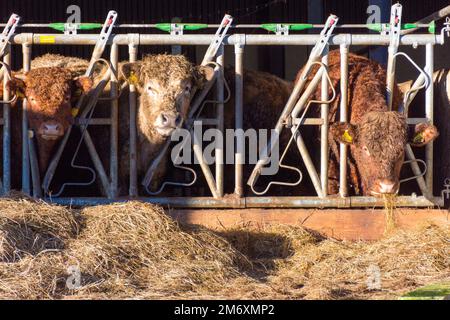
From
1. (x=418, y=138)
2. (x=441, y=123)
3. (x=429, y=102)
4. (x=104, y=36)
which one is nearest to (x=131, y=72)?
(x=104, y=36)

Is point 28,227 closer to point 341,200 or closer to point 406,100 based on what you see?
point 341,200

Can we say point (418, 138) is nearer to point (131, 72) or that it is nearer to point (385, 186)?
point (385, 186)

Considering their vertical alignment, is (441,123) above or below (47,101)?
below

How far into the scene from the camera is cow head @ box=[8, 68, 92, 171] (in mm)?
10344

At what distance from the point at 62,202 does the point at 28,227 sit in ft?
5.69

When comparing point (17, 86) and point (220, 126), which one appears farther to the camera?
point (220, 126)

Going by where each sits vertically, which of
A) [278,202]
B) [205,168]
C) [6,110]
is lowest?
[278,202]

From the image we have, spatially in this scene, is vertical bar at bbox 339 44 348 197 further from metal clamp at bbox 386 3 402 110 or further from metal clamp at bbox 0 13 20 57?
metal clamp at bbox 0 13 20 57

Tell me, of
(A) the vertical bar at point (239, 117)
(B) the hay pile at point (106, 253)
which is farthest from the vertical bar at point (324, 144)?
(B) the hay pile at point (106, 253)

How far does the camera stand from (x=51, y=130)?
10.2 meters

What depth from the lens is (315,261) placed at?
9.23m

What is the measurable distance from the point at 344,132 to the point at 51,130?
10.4 ft

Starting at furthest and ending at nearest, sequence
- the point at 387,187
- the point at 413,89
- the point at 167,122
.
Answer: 1. the point at 413,89
2. the point at 167,122
3. the point at 387,187
